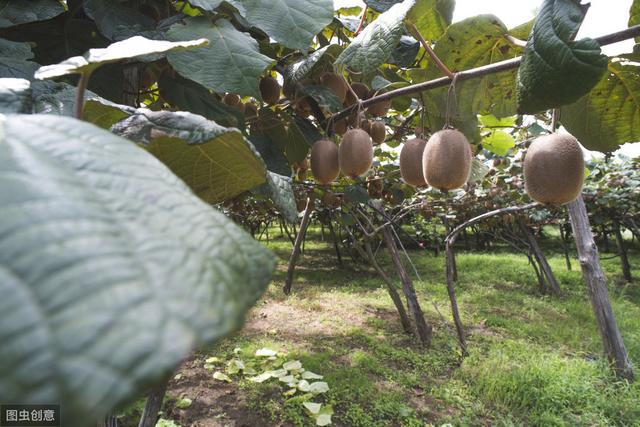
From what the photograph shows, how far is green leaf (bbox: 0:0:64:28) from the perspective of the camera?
72 cm

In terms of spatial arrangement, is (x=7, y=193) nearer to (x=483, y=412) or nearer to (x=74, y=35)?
(x=74, y=35)

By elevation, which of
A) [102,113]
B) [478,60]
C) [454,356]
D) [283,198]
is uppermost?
[478,60]

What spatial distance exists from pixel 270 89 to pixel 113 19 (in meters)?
0.44

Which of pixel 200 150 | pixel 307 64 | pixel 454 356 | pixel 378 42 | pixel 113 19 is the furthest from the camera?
pixel 454 356

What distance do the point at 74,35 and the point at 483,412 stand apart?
2.85 metres

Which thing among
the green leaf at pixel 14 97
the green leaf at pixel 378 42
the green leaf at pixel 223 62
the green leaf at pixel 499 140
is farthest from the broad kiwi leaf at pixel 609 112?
the green leaf at pixel 499 140

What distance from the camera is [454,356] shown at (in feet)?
11.4

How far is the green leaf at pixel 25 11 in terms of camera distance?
722mm

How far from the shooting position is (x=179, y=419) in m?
2.52

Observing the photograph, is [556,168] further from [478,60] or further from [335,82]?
[335,82]

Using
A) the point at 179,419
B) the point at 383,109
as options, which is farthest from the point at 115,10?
the point at 179,419

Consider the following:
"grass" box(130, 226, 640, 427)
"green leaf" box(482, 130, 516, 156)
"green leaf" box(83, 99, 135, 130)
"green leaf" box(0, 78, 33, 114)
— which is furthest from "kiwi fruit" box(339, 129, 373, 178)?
"grass" box(130, 226, 640, 427)

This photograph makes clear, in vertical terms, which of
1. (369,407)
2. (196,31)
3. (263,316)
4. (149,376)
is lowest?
(263,316)

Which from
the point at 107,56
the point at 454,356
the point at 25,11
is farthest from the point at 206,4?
the point at 454,356
